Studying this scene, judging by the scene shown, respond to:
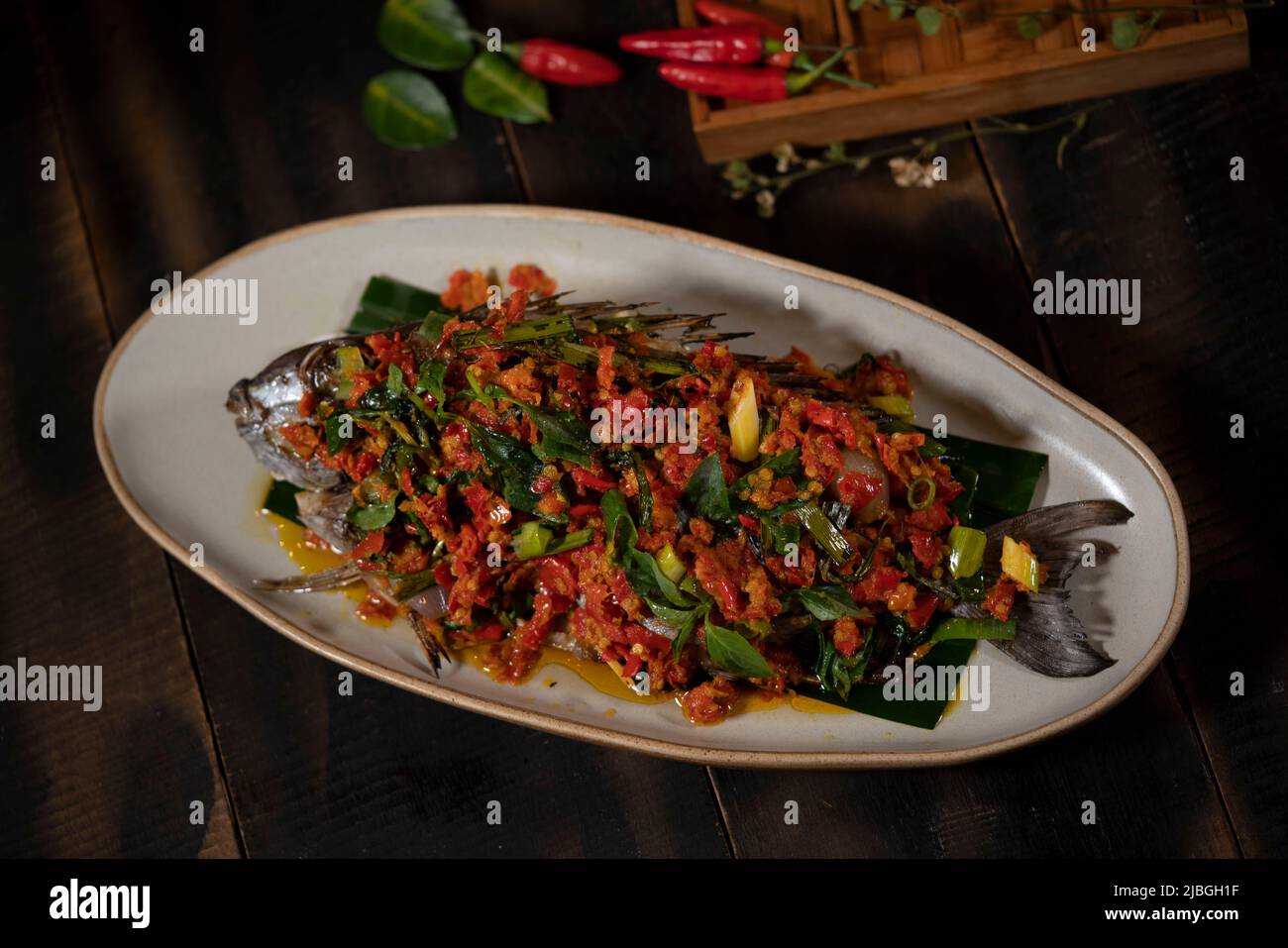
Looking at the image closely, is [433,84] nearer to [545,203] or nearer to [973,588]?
[545,203]

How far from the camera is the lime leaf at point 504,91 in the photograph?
13.9 ft

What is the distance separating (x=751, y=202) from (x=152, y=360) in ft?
7.62

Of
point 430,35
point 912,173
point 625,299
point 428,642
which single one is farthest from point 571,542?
point 430,35

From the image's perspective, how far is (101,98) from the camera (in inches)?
181

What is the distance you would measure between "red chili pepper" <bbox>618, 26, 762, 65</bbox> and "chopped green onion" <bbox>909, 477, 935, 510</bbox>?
174 cm

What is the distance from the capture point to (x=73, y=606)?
4.24 meters

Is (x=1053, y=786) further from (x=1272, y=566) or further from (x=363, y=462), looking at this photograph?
(x=363, y=462)

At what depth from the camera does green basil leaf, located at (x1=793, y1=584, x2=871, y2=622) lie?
3.12 m

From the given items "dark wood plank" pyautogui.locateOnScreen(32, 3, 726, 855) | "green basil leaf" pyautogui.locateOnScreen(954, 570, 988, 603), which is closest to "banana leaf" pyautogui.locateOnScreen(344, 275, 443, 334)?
"dark wood plank" pyautogui.locateOnScreen(32, 3, 726, 855)

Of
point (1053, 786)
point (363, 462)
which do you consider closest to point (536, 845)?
point (363, 462)

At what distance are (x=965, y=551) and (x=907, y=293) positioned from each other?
1.24 meters

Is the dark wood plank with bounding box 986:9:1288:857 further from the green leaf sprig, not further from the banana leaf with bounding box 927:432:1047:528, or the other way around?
the green leaf sprig
